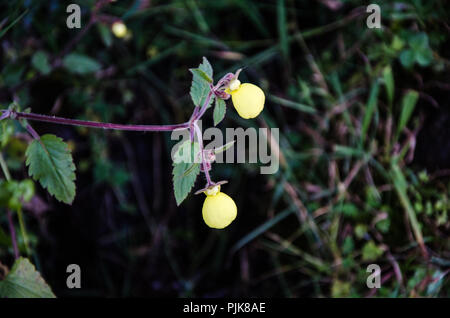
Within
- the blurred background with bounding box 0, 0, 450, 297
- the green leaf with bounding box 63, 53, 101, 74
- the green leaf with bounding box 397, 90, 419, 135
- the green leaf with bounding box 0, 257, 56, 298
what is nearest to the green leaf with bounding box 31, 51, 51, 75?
the blurred background with bounding box 0, 0, 450, 297

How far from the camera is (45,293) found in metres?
1.31

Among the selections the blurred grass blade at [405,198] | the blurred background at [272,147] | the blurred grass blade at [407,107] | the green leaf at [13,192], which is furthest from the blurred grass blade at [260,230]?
the green leaf at [13,192]

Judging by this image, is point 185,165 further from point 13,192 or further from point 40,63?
point 40,63

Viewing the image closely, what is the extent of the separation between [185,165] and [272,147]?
113cm

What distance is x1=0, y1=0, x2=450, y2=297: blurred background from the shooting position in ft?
6.51

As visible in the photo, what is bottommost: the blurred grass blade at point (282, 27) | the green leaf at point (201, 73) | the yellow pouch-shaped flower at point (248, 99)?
the yellow pouch-shaped flower at point (248, 99)

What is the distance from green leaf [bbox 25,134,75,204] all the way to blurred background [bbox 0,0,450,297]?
25.8 inches

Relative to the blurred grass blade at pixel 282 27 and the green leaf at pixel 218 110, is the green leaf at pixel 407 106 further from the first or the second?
the green leaf at pixel 218 110

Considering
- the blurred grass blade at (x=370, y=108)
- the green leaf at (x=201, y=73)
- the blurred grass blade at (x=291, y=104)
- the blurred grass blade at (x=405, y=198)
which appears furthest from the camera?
the blurred grass blade at (x=291, y=104)

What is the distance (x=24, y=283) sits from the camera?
130 cm

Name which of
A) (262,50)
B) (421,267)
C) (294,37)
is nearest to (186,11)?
(262,50)

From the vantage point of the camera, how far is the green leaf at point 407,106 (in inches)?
79.0

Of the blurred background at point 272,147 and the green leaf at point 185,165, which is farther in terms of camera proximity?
the blurred background at point 272,147

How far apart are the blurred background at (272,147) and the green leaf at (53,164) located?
65cm
